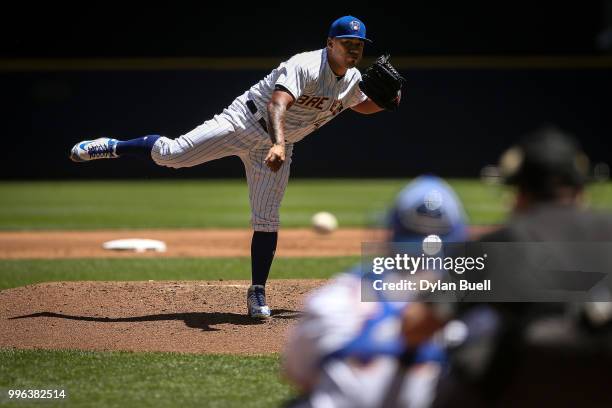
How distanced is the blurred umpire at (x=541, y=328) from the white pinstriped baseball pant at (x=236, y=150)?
3331mm

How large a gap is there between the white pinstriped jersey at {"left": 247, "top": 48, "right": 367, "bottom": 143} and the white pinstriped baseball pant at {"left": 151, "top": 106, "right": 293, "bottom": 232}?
0.16 m

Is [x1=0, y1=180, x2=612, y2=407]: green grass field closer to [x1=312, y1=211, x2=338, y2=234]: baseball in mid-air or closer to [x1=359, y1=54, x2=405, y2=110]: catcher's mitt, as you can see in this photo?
[x1=312, y1=211, x2=338, y2=234]: baseball in mid-air

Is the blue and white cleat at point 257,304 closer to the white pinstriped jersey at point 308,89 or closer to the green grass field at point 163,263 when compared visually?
the white pinstriped jersey at point 308,89

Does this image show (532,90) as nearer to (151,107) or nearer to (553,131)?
(151,107)

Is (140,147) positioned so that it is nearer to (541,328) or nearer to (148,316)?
(148,316)

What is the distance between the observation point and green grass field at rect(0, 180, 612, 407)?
3.91 metres

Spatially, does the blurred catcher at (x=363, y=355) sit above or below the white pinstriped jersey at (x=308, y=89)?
below

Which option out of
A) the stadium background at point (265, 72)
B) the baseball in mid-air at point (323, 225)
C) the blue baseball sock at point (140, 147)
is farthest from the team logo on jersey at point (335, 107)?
the stadium background at point (265, 72)

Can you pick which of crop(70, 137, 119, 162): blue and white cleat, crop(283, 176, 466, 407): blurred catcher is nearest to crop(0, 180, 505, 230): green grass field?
crop(70, 137, 119, 162): blue and white cleat

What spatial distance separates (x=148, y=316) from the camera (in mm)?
5832

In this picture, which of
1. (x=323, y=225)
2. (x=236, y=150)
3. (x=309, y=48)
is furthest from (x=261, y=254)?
(x=309, y=48)

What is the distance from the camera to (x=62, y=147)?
21.9 meters

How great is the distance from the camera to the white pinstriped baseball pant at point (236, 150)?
548 centimetres

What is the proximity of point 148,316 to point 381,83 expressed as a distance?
2084 mm
